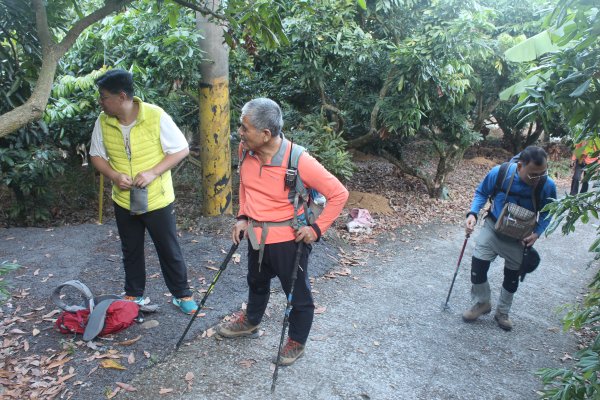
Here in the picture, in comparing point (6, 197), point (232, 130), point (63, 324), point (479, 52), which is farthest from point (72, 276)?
point (479, 52)

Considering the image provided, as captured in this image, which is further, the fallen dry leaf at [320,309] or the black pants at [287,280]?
the fallen dry leaf at [320,309]

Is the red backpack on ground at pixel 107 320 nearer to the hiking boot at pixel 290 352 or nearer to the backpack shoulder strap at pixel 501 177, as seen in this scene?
the hiking boot at pixel 290 352

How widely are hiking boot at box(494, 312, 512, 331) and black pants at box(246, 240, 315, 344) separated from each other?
216 cm

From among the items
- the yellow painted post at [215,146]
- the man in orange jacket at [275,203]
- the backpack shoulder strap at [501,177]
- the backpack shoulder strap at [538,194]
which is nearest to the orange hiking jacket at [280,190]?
the man in orange jacket at [275,203]

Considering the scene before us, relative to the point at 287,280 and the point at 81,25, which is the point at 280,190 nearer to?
the point at 287,280

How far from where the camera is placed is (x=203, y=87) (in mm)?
5988

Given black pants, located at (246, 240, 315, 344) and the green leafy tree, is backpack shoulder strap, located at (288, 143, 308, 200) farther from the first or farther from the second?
the green leafy tree

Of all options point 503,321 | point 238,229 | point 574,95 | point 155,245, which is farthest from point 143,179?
point 503,321

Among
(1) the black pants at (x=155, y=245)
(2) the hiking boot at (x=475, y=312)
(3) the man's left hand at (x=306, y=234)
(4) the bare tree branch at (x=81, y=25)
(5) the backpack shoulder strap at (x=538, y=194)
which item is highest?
(4) the bare tree branch at (x=81, y=25)

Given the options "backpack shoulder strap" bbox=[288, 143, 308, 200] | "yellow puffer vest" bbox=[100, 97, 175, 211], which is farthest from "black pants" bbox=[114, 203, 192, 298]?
"backpack shoulder strap" bbox=[288, 143, 308, 200]

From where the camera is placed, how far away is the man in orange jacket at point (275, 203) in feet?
10.1

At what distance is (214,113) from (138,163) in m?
2.49

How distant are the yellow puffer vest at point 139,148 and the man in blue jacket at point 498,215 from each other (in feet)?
9.44

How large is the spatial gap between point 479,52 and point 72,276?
6.36m
